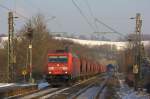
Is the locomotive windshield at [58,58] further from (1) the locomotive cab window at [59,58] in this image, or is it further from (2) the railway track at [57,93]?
(2) the railway track at [57,93]

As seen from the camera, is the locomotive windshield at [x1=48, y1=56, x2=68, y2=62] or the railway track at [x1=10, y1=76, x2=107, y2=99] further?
the locomotive windshield at [x1=48, y1=56, x2=68, y2=62]

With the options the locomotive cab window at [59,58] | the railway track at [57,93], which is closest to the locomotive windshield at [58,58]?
the locomotive cab window at [59,58]

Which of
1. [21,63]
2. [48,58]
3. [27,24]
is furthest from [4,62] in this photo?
[48,58]

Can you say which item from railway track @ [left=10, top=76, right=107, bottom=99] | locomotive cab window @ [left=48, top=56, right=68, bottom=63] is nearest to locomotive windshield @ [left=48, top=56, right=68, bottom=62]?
locomotive cab window @ [left=48, top=56, right=68, bottom=63]

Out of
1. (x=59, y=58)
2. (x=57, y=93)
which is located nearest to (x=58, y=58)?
(x=59, y=58)

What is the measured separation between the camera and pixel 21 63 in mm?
69500

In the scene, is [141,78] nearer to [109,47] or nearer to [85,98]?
[85,98]

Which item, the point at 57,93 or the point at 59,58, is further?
the point at 59,58

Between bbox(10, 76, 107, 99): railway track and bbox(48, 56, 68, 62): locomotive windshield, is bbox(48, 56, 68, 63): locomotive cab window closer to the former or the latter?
bbox(48, 56, 68, 62): locomotive windshield

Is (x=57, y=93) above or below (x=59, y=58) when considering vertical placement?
below

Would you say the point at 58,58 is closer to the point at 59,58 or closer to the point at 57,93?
the point at 59,58

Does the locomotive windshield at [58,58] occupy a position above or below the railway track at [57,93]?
above

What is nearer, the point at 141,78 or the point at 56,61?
the point at 141,78

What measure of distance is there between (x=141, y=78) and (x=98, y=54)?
411ft
